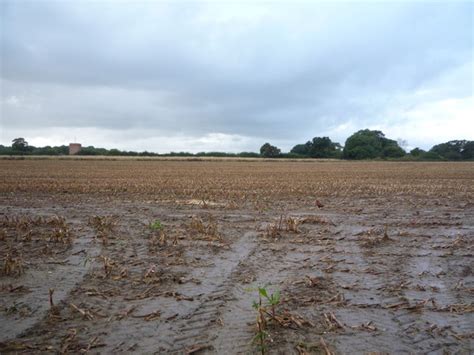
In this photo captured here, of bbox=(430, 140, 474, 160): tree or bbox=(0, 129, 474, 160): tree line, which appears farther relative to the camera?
bbox=(430, 140, 474, 160): tree

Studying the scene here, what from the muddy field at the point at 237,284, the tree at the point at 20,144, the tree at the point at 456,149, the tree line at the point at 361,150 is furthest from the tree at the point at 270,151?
the muddy field at the point at 237,284

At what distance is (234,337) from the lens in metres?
3.18

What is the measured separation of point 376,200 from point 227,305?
967cm

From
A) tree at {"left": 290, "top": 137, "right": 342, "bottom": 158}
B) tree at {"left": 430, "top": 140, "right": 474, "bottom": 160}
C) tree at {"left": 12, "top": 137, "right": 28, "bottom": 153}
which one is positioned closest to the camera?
tree at {"left": 12, "top": 137, "right": 28, "bottom": 153}

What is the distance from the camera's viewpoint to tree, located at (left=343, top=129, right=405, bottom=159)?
10712cm

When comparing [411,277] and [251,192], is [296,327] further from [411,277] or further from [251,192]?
[251,192]

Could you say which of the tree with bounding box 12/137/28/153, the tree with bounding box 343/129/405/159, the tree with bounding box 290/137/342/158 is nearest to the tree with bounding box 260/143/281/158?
the tree with bounding box 290/137/342/158

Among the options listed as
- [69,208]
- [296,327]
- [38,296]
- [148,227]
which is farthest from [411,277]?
[69,208]

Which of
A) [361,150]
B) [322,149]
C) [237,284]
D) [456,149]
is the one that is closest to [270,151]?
[322,149]

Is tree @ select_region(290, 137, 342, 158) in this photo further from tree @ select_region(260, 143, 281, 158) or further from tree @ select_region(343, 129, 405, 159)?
tree @ select_region(260, 143, 281, 158)

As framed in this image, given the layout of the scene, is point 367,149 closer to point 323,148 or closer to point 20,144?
point 323,148

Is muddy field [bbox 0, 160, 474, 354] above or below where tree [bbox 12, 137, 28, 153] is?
below

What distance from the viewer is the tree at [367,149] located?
4218 inches

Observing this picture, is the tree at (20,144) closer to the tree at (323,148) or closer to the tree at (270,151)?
the tree at (270,151)
